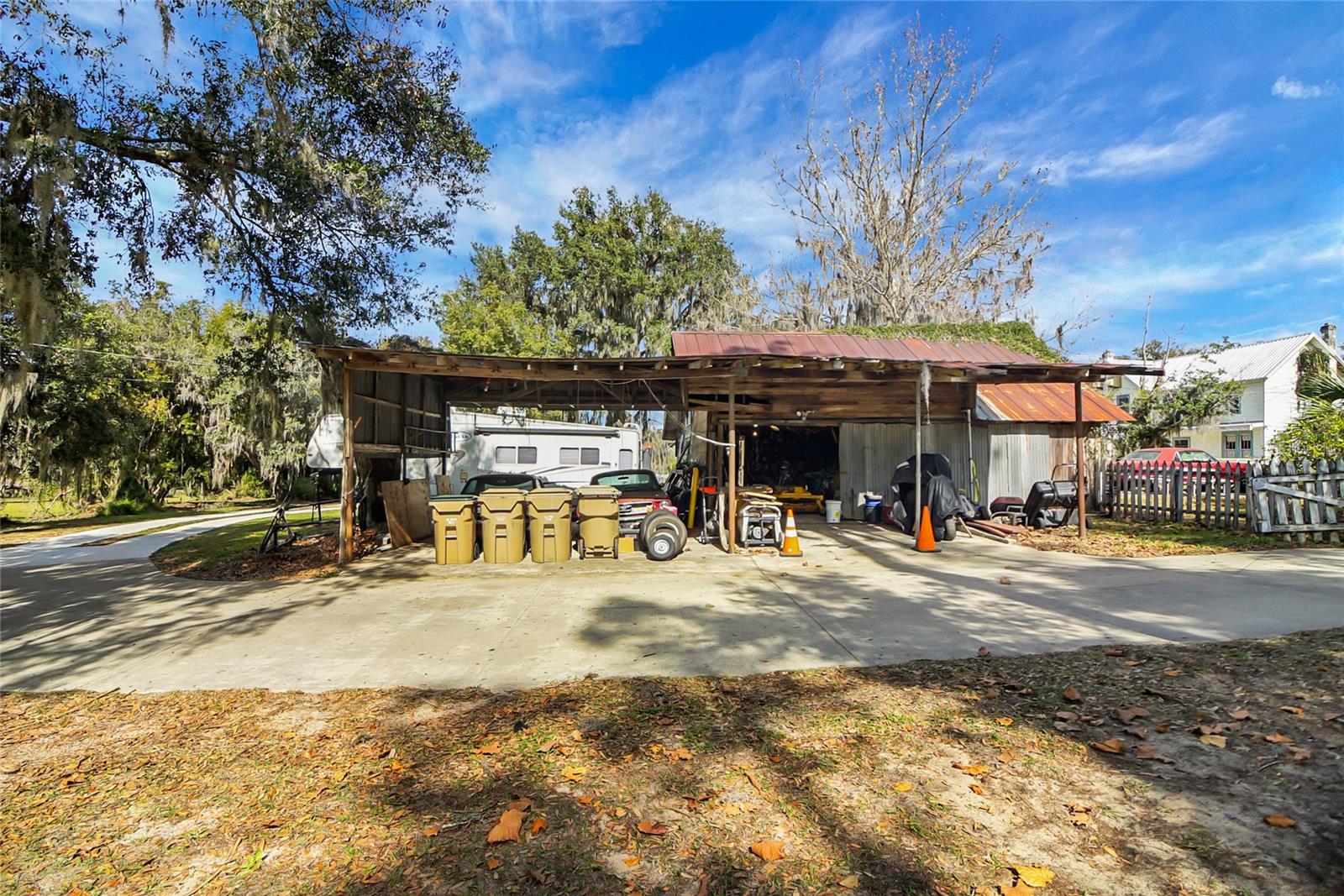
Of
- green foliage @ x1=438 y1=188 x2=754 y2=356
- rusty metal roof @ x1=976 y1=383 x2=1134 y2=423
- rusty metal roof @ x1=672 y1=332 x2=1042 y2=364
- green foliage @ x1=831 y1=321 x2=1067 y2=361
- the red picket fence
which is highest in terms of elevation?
green foliage @ x1=438 y1=188 x2=754 y2=356

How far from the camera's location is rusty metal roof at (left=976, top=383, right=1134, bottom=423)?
596 inches

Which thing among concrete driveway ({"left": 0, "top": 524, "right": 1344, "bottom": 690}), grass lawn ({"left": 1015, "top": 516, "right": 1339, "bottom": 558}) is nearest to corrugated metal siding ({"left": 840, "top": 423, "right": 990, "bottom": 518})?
grass lawn ({"left": 1015, "top": 516, "right": 1339, "bottom": 558})

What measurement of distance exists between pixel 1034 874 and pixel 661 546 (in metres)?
7.52

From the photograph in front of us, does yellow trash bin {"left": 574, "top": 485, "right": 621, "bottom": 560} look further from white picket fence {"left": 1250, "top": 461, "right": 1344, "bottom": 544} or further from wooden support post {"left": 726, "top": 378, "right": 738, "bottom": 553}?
white picket fence {"left": 1250, "top": 461, "right": 1344, "bottom": 544}

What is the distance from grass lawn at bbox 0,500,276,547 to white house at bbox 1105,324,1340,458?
3794 cm

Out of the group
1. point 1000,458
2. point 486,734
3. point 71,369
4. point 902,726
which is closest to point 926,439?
point 1000,458

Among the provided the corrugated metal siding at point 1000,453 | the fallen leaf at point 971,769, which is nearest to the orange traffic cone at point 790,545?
the corrugated metal siding at point 1000,453

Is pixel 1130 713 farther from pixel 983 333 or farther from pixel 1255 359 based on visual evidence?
pixel 1255 359

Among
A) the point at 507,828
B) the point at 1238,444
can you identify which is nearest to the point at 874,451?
the point at 507,828

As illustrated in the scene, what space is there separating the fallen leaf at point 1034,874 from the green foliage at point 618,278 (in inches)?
1094

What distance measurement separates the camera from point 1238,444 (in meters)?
31.6

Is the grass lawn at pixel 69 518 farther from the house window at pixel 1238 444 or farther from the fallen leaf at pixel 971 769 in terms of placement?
the house window at pixel 1238 444

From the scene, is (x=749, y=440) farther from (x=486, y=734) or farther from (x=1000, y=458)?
(x=486, y=734)

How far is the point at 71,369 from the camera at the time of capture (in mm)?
15211
